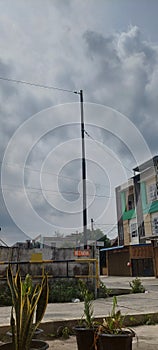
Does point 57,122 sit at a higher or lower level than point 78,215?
higher

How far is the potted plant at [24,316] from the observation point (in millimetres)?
2076

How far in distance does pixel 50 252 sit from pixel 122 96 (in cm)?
451

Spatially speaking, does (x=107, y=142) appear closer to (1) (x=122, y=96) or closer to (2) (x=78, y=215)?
(1) (x=122, y=96)

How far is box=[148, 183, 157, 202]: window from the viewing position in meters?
22.8

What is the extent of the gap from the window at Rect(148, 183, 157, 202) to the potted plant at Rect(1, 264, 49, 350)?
21.1 metres

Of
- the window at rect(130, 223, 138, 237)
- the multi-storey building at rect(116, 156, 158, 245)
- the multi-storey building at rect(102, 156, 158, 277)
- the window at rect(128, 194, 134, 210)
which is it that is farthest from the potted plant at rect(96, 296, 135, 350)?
the window at rect(128, 194, 134, 210)

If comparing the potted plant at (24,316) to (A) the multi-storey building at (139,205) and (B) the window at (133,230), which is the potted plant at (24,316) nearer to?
(A) the multi-storey building at (139,205)

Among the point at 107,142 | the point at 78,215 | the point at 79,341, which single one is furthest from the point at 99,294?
the point at 79,341

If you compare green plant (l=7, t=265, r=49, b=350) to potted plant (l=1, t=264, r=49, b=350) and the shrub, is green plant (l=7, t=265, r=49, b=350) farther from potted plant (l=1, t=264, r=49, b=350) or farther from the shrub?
the shrub

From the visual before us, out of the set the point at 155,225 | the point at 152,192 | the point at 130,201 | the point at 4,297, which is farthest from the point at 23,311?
the point at 130,201

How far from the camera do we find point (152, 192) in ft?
76.0

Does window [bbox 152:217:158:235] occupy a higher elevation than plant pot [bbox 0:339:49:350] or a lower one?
higher

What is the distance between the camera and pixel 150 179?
2361 centimetres

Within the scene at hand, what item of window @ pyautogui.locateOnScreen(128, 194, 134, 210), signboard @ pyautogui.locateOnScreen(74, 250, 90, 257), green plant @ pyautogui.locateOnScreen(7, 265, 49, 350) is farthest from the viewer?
window @ pyautogui.locateOnScreen(128, 194, 134, 210)
